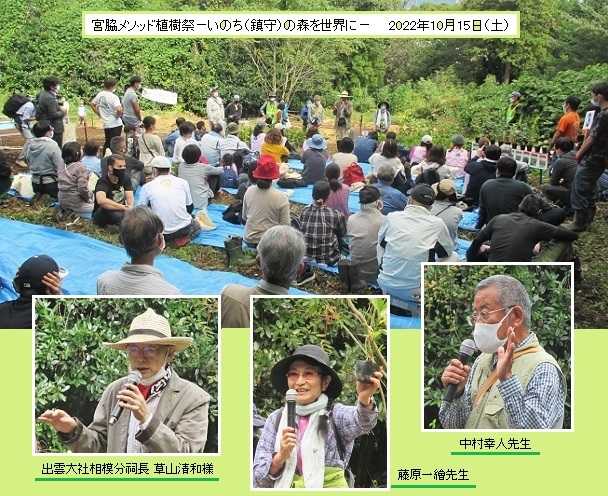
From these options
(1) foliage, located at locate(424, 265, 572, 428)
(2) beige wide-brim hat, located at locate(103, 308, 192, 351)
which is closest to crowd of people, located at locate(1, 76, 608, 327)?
(2) beige wide-brim hat, located at locate(103, 308, 192, 351)

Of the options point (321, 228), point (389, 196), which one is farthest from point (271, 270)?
point (389, 196)

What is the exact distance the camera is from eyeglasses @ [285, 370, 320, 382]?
5.57m

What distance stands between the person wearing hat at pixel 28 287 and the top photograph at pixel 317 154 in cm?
128

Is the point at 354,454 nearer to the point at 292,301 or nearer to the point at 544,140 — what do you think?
the point at 292,301

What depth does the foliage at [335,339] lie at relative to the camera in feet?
18.5

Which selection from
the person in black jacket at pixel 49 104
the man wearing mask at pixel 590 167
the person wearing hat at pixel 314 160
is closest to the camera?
the man wearing mask at pixel 590 167

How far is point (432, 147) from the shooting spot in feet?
31.0

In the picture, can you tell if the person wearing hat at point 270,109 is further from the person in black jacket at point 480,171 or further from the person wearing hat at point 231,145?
the person in black jacket at point 480,171

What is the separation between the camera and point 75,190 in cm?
880

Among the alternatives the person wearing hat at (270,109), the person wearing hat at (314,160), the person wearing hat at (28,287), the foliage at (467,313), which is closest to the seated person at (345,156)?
the person wearing hat at (314,160)

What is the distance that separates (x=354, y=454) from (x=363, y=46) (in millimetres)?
3923

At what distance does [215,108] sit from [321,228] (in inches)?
95.4

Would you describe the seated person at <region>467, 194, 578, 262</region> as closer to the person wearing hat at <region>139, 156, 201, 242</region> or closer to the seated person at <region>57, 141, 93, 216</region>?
the person wearing hat at <region>139, 156, 201, 242</region>

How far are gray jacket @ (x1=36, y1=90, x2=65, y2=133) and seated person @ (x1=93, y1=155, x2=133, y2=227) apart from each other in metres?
0.93
